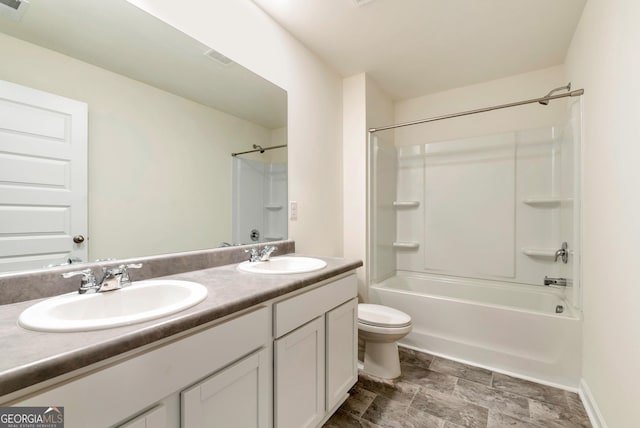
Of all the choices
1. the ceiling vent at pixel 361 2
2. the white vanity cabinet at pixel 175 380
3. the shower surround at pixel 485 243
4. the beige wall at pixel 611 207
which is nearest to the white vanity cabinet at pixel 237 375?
the white vanity cabinet at pixel 175 380

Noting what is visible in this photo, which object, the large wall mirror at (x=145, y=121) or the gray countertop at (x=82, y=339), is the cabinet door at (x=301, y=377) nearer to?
the gray countertop at (x=82, y=339)

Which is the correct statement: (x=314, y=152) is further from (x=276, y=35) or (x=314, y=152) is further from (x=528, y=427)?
(x=528, y=427)

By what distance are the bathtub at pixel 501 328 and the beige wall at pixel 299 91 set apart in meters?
0.87

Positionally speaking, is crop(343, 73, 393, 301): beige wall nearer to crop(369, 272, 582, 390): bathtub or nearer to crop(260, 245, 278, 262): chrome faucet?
crop(369, 272, 582, 390): bathtub

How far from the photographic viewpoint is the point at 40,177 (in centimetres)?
94

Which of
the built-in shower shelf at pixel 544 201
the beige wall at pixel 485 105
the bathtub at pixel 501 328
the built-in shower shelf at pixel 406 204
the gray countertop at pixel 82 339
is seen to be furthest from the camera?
the built-in shower shelf at pixel 406 204

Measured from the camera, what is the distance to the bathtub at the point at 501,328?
1797mm

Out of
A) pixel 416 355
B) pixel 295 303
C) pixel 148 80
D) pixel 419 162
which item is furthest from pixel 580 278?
pixel 148 80

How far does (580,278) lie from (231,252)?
7.38 feet

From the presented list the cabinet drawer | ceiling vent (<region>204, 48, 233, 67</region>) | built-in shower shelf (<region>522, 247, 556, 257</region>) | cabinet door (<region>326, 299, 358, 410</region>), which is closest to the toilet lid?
cabinet door (<region>326, 299, 358, 410</region>)

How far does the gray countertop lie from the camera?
0.52 m

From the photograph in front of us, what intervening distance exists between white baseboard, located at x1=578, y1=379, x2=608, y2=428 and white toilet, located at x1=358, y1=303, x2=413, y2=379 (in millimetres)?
980

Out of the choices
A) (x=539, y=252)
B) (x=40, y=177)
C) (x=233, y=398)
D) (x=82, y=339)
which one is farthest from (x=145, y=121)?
(x=539, y=252)

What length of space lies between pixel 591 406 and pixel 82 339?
238 centimetres
